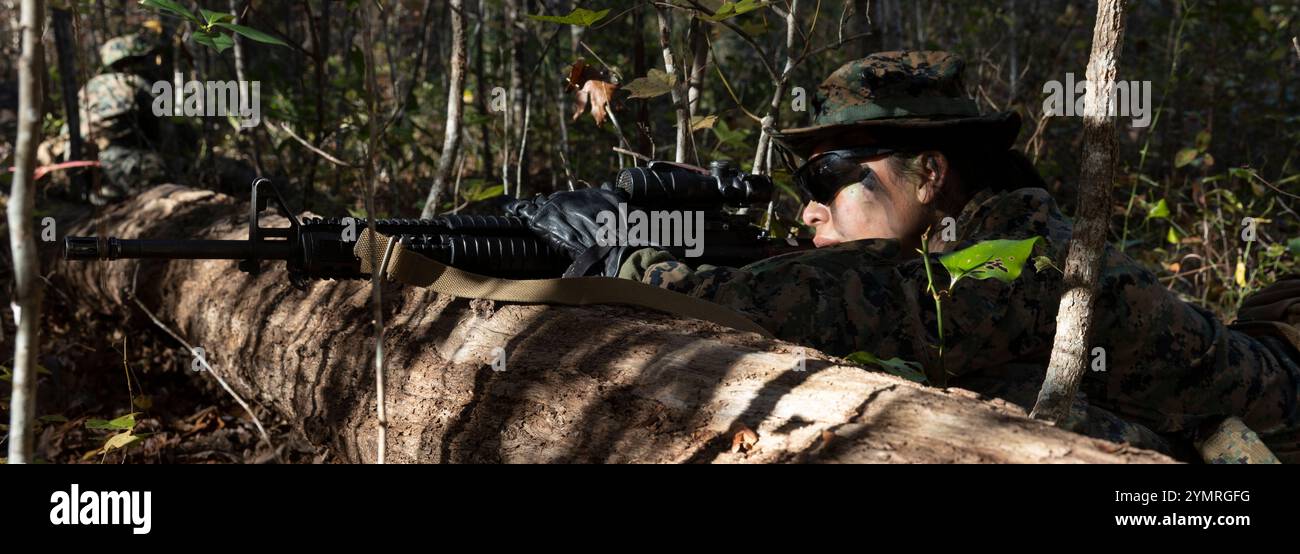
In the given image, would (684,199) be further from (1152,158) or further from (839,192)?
(1152,158)

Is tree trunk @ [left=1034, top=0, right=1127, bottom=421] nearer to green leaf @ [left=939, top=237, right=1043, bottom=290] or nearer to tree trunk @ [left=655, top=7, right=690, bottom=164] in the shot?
green leaf @ [left=939, top=237, right=1043, bottom=290]

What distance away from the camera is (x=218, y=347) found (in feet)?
12.4

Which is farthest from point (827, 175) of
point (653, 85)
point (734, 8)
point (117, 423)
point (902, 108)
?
point (117, 423)

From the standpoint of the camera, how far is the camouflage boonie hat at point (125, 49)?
7289 millimetres

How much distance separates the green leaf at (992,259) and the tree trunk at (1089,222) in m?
0.11

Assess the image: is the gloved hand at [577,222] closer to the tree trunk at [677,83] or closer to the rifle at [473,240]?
the rifle at [473,240]

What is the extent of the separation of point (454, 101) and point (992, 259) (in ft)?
9.34

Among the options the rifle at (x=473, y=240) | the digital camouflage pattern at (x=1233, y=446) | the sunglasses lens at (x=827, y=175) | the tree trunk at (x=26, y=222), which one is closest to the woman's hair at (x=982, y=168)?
the sunglasses lens at (x=827, y=175)

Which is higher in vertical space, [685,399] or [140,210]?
[140,210]

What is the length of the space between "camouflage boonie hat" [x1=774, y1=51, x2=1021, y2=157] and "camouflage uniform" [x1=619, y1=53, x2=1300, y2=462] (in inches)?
1.4

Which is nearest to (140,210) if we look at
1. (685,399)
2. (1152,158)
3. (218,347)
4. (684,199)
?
(218,347)
